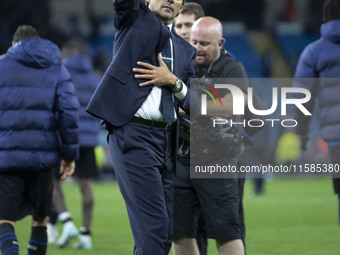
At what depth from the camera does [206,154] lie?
5.43 metres

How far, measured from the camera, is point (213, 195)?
5316mm

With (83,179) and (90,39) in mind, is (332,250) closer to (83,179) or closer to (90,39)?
(83,179)

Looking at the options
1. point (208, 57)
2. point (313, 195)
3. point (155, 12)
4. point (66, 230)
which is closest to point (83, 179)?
point (66, 230)

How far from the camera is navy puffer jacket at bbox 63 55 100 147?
9.09 meters

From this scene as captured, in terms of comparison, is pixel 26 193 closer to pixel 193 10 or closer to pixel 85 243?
pixel 193 10

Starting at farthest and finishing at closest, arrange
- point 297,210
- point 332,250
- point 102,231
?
point 297,210 → point 102,231 → point 332,250

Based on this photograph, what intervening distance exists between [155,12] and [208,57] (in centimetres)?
110

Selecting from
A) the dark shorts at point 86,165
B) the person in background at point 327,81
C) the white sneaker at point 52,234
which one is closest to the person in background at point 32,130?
the person in background at point 327,81

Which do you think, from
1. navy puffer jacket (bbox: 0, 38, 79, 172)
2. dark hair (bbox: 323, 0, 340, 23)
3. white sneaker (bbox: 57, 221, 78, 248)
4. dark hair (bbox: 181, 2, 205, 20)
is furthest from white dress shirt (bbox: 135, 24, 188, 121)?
white sneaker (bbox: 57, 221, 78, 248)

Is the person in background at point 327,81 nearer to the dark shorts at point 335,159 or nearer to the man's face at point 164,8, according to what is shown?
the dark shorts at point 335,159

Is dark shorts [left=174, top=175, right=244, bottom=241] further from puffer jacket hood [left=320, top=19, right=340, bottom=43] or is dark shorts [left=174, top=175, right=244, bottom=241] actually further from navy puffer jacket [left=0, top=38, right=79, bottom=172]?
puffer jacket hood [left=320, top=19, right=340, bottom=43]

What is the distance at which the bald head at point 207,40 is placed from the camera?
5.50 metres

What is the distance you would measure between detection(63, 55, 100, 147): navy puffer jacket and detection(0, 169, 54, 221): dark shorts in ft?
10.1

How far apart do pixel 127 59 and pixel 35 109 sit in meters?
1.84
